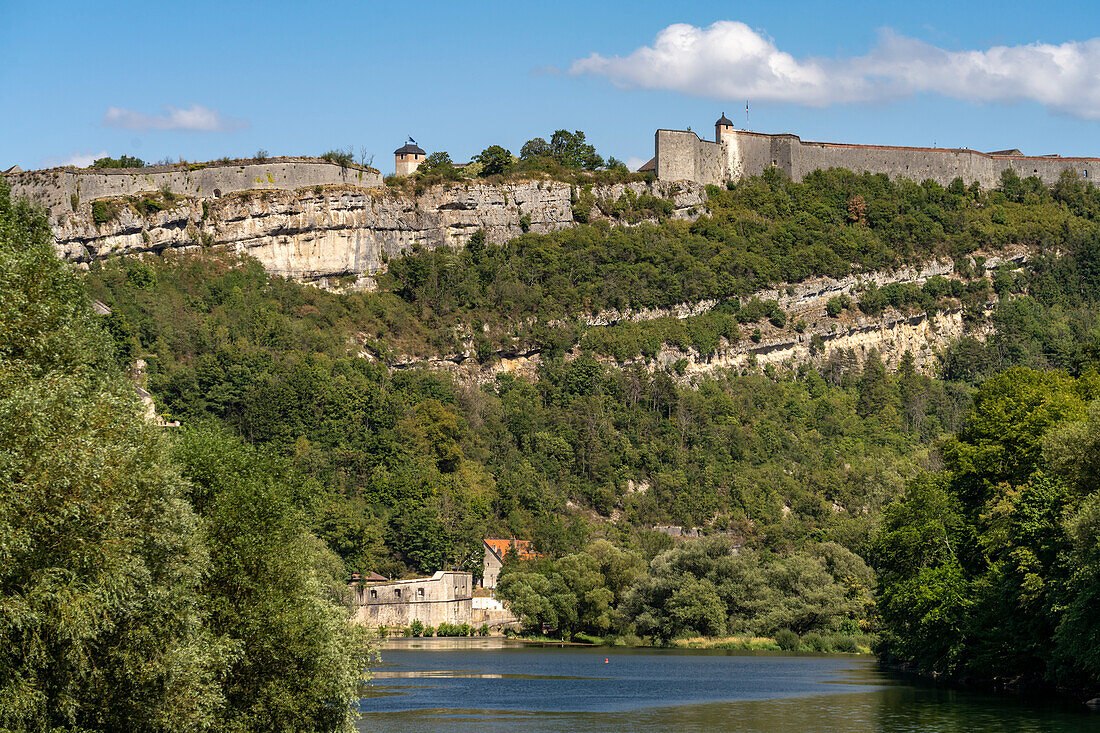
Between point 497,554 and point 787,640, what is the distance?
29553 mm

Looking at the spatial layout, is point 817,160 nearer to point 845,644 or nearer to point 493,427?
point 493,427

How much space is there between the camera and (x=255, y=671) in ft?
92.8

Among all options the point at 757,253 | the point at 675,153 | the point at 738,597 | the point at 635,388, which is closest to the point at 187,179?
the point at 635,388

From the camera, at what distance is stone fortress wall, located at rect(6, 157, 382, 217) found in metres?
111

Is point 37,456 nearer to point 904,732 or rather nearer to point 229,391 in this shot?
point 904,732

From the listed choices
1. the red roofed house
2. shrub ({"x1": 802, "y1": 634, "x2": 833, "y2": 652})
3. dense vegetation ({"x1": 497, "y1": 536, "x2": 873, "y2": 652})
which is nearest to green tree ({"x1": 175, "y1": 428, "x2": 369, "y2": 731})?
dense vegetation ({"x1": 497, "y1": 536, "x2": 873, "y2": 652})

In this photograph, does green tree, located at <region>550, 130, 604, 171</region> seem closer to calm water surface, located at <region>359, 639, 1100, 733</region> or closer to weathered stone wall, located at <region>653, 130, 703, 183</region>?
weathered stone wall, located at <region>653, 130, 703, 183</region>

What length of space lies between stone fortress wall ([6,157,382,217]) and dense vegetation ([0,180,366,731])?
86.8 metres

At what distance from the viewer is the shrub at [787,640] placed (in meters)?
78.1

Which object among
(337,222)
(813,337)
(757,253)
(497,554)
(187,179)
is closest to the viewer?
(497,554)

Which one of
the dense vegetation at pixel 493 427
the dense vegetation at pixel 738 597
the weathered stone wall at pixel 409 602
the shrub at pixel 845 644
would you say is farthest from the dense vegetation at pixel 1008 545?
the weathered stone wall at pixel 409 602

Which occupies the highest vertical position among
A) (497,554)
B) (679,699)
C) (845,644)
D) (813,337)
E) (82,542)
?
(813,337)

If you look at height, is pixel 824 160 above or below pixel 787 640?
above

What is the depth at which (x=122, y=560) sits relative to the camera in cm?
2088
